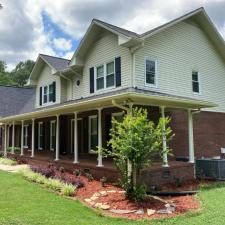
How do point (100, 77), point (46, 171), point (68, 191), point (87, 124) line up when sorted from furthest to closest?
point (87, 124) < point (100, 77) < point (46, 171) < point (68, 191)

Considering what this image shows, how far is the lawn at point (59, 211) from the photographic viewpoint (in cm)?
702

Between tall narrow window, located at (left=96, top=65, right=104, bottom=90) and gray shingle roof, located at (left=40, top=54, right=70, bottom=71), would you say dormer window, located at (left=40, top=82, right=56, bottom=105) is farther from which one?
tall narrow window, located at (left=96, top=65, right=104, bottom=90)

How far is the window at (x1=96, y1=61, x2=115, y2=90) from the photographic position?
50.5 ft

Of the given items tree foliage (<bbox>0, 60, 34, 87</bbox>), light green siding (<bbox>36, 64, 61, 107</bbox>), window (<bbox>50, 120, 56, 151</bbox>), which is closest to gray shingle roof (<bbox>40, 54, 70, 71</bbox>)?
light green siding (<bbox>36, 64, 61, 107</bbox>)

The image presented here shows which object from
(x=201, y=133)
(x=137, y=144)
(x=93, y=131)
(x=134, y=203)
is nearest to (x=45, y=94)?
(x=93, y=131)

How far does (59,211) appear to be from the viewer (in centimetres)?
780

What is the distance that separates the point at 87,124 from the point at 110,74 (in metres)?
3.79

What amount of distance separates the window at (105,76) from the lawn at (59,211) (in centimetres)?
686

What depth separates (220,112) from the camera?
18469 mm

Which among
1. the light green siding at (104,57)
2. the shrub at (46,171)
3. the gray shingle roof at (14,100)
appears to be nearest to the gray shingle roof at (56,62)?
the light green siding at (104,57)

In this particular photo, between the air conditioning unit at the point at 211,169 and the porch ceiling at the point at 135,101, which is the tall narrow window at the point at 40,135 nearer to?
the porch ceiling at the point at 135,101

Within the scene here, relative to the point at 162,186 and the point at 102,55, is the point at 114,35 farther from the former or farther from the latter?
the point at 162,186

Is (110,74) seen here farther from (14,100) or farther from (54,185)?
(14,100)

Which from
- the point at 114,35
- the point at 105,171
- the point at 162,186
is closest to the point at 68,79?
the point at 114,35
